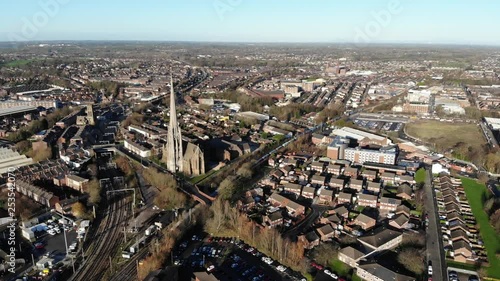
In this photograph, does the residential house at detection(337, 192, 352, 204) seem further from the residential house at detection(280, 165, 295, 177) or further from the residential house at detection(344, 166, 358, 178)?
the residential house at detection(280, 165, 295, 177)

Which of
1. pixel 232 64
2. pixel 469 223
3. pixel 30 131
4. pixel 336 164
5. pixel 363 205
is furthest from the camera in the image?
pixel 232 64

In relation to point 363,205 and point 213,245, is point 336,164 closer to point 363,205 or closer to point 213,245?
point 363,205

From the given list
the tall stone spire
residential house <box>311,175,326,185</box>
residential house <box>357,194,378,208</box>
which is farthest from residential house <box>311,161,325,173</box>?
the tall stone spire

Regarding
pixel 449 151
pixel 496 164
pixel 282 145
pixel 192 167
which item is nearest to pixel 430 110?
pixel 449 151

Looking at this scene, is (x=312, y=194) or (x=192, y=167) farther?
(x=192, y=167)

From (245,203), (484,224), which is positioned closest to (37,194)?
(245,203)

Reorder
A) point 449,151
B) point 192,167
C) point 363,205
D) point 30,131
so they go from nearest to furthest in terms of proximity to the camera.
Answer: point 363,205, point 192,167, point 449,151, point 30,131

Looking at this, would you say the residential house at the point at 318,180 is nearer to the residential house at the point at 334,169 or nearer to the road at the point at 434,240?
the residential house at the point at 334,169
